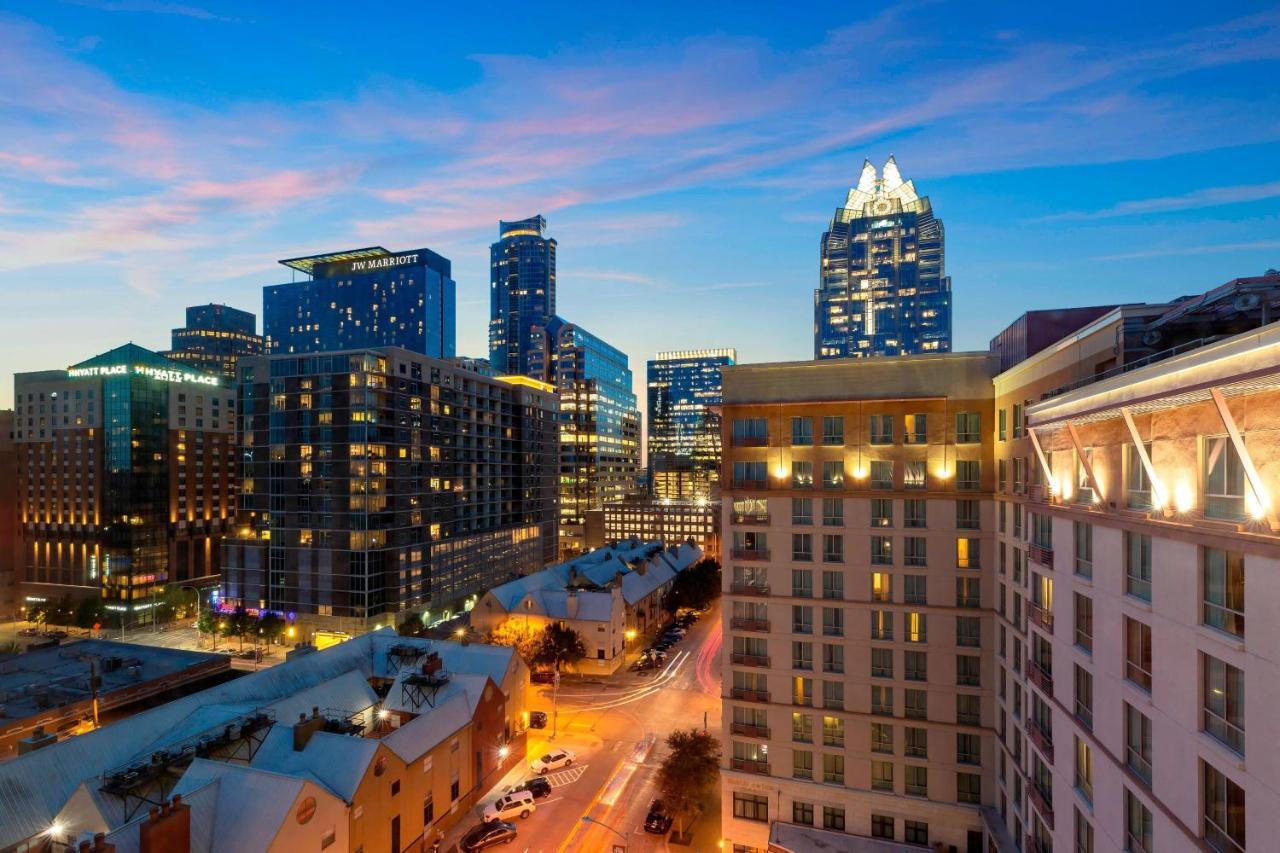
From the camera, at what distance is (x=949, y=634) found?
41.4 meters

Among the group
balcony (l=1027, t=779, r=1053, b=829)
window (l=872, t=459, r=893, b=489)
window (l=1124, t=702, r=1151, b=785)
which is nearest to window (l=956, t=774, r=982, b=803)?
balcony (l=1027, t=779, r=1053, b=829)

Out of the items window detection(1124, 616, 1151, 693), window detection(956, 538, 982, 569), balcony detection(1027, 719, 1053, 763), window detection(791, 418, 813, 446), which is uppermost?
window detection(791, 418, 813, 446)

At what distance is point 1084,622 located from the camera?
22172 millimetres

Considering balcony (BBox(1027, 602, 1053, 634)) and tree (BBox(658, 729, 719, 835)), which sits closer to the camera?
balcony (BBox(1027, 602, 1053, 634))

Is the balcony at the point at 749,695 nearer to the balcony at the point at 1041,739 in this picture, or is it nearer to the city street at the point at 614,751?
the city street at the point at 614,751

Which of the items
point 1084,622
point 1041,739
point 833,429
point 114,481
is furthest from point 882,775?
point 114,481

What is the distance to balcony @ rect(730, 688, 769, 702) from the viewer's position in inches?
1750

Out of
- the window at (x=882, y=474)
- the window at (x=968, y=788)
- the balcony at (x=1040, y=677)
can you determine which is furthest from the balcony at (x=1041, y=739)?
the window at (x=882, y=474)

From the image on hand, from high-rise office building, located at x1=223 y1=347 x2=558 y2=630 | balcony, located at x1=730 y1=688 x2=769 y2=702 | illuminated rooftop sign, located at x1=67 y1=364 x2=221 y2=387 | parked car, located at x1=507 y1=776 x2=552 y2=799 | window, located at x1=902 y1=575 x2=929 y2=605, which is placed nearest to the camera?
window, located at x1=902 y1=575 x2=929 y2=605

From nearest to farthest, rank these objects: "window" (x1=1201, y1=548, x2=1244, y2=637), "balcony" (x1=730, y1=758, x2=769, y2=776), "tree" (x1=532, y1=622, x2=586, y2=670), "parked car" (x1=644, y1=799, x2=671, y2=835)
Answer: "window" (x1=1201, y1=548, x2=1244, y2=637) < "balcony" (x1=730, y1=758, x2=769, y2=776) < "parked car" (x1=644, y1=799, x2=671, y2=835) < "tree" (x1=532, y1=622, x2=586, y2=670)

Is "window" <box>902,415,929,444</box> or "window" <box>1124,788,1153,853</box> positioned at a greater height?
"window" <box>902,415,929,444</box>

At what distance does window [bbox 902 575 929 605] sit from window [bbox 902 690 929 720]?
19.2 feet

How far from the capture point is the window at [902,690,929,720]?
41656 millimetres

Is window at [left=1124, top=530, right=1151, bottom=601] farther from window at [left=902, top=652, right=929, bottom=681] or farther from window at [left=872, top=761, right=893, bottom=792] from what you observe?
window at [left=872, top=761, right=893, bottom=792]
